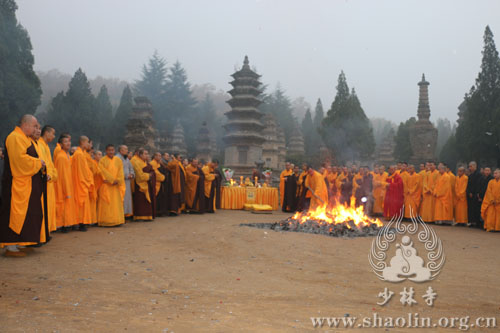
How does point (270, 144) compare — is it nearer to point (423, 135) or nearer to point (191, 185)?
point (423, 135)

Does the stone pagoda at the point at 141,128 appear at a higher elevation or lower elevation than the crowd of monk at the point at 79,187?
higher

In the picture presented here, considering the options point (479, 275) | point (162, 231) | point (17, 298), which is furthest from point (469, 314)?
point (162, 231)

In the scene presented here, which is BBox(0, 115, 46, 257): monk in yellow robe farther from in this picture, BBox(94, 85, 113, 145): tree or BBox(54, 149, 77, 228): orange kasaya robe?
BBox(94, 85, 113, 145): tree

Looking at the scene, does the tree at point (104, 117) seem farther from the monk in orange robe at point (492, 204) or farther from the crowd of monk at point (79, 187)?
the monk in orange robe at point (492, 204)

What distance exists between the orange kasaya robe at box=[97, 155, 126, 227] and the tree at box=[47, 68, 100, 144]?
2961 cm

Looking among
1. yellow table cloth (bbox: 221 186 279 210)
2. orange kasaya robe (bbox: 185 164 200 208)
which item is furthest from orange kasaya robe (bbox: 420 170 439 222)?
orange kasaya robe (bbox: 185 164 200 208)

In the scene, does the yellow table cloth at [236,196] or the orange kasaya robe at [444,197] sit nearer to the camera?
the orange kasaya robe at [444,197]

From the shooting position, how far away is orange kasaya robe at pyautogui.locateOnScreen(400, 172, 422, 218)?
38.5 feet

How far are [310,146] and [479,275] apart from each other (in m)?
51.0

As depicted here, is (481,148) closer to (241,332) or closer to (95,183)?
(95,183)

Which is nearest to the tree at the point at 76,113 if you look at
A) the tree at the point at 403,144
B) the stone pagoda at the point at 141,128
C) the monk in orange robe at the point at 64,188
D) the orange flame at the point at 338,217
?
the stone pagoda at the point at 141,128

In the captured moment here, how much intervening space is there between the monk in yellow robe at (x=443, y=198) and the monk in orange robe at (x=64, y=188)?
1000 centimetres

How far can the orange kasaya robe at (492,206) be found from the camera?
9711mm

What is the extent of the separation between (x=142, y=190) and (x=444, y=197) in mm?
8787
